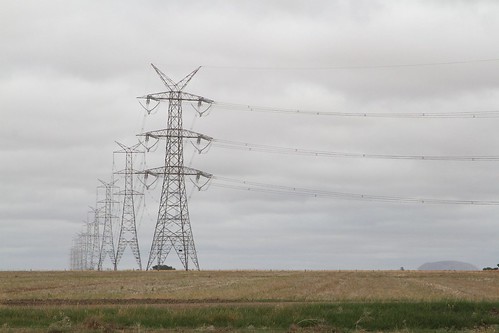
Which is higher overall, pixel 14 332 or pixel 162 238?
pixel 162 238

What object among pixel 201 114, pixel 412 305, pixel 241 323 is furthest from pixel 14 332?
pixel 201 114

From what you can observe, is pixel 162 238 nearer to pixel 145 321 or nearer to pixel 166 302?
pixel 166 302

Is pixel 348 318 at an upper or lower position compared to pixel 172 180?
lower

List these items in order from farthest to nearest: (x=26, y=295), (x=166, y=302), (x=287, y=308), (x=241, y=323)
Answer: (x=26, y=295) → (x=166, y=302) → (x=287, y=308) → (x=241, y=323)

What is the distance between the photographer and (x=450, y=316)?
40.6 metres

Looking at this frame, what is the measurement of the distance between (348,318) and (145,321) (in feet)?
33.7

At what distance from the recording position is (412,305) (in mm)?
42625

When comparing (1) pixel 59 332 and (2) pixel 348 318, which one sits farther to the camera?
(2) pixel 348 318

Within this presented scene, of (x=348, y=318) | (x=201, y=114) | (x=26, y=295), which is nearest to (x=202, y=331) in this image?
(x=348, y=318)

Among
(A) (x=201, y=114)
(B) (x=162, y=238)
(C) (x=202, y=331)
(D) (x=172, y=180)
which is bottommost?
(C) (x=202, y=331)

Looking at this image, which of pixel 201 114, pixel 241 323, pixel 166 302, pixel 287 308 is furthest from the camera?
pixel 201 114

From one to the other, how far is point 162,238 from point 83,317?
198ft

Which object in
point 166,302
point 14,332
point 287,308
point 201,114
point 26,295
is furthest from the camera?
point 201,114

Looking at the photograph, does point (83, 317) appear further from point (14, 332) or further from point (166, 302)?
point (166, 302)
